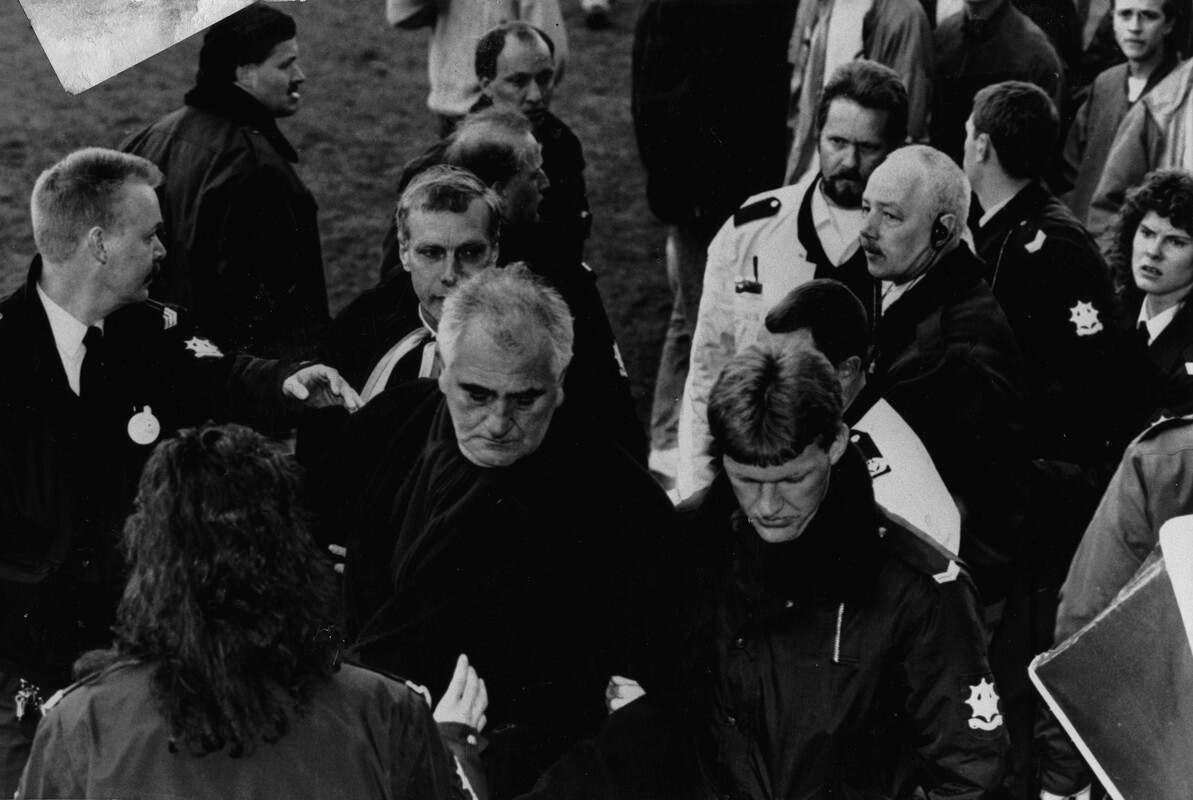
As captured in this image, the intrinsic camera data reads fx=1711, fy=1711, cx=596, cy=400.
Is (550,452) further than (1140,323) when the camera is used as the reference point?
No

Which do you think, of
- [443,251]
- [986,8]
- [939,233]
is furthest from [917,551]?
[986,8]

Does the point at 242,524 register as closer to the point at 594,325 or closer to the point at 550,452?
the point at 550,452

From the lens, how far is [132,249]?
138 inches

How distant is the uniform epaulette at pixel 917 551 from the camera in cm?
278

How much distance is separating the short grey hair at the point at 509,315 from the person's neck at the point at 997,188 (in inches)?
58.4

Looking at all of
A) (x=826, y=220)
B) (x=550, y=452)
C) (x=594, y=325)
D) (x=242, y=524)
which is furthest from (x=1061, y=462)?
(x=242, y=524)

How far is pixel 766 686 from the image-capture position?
9.33 ft

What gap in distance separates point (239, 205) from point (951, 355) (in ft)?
5.88

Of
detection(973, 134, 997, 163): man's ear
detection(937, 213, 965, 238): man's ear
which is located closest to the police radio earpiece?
detection(937, 213, 965, 238): man's ear

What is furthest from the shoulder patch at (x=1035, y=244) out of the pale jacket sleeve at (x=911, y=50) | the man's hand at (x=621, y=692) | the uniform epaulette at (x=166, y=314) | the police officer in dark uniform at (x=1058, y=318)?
the uniform epaulette at (x=166, y=314)

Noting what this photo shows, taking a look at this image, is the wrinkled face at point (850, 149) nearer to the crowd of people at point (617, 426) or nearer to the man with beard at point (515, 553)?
the crowd of people at point (617, 426)

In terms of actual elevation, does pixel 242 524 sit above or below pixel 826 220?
above

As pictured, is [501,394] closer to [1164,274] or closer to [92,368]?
[92,368]

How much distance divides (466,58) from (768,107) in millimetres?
841
